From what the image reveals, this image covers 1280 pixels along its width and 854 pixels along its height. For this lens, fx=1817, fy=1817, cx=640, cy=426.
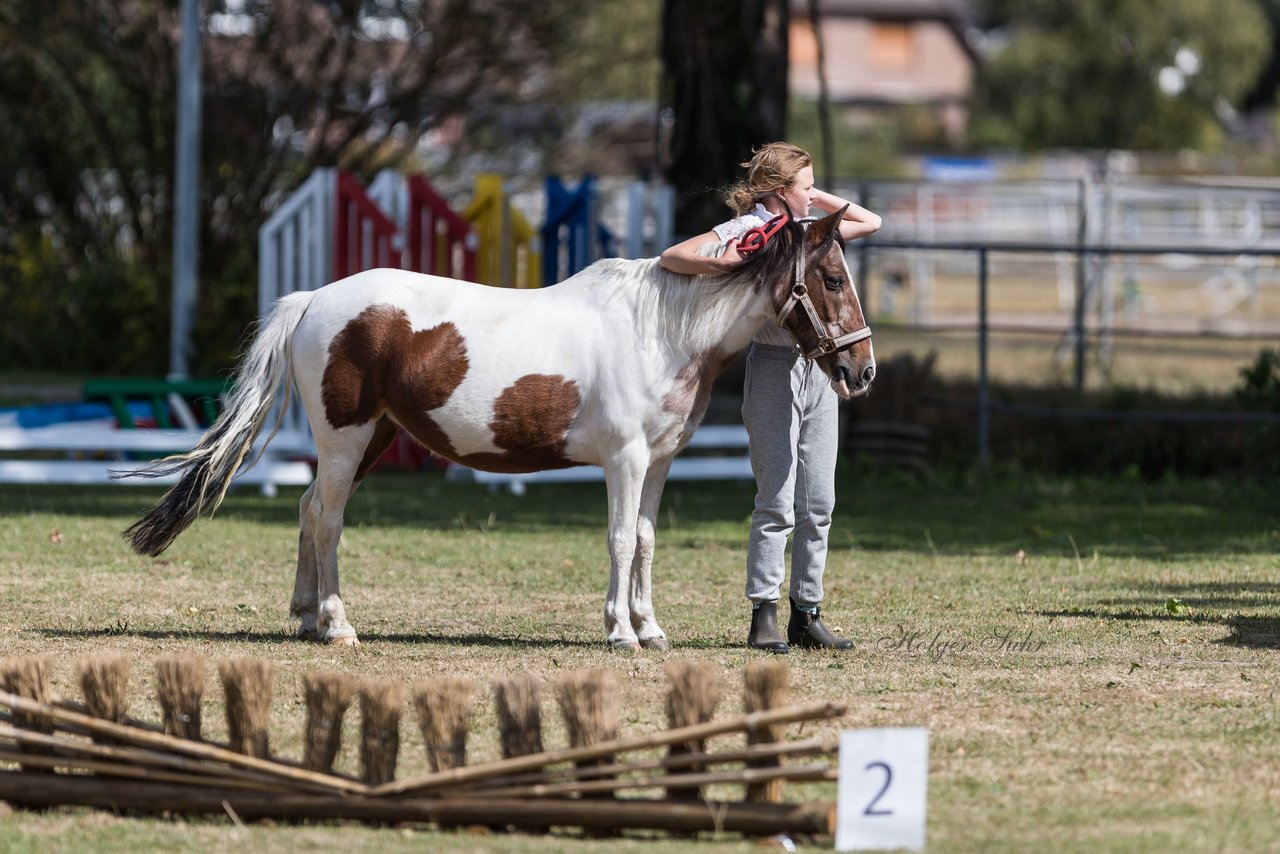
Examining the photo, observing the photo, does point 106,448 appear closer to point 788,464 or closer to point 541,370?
point 541,370

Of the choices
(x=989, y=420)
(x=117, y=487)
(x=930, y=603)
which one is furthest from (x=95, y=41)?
(x=930, y=603)

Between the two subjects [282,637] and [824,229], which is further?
[282,637]

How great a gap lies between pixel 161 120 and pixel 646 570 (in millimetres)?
14161

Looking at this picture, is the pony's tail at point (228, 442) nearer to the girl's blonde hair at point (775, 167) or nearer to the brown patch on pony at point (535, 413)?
the brown patch on pony at point (535, 413)

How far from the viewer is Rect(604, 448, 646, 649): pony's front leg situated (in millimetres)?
7215

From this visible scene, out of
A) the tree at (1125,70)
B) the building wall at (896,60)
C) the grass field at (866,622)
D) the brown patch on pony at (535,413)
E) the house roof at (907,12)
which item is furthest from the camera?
the building wall at (896,60)

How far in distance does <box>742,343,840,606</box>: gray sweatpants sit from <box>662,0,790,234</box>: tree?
25.8 feet

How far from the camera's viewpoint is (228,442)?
24.5 ft

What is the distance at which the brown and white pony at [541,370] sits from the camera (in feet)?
23.5

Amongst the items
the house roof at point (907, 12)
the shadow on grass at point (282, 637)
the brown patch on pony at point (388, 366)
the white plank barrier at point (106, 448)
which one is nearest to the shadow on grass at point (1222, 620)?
the shadow on grass at point (282, 637)

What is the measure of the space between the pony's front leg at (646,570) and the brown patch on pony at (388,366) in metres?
0.90

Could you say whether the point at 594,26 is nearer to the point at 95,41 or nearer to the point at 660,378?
the point at 95,41

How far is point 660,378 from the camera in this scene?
7.24 m

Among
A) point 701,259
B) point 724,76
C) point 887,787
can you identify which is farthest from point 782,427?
point 724,76
